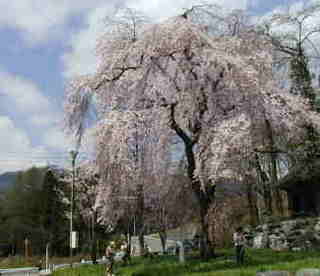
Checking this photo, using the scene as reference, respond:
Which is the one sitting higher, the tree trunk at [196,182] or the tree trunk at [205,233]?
the tree trunk at [196,182]

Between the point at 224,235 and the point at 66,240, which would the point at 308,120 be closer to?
the point at 224,235

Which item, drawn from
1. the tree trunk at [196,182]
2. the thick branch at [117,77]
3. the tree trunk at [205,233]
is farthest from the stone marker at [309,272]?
the thick branch at [117,77]

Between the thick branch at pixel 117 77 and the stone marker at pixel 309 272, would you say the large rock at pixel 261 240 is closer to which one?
the thick branch at pixel 117 77

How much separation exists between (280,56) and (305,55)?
1346 mm

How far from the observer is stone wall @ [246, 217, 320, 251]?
2209 cm

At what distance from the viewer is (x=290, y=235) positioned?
23328 millimetres

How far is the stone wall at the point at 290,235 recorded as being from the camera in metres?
22.1

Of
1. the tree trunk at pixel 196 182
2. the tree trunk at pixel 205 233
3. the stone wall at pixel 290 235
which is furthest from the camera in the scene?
the stone wall at pixel 290 235

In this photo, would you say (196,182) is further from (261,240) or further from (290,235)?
(261,240)

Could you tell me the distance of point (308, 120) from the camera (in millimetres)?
17531

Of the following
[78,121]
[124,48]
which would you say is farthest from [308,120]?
[78,121]

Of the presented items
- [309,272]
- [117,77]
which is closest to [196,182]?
[117,77]

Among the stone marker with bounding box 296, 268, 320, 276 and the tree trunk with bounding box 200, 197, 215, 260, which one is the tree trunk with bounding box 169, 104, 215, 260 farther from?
the stone marker with bounding box 296, 268, 320, 276

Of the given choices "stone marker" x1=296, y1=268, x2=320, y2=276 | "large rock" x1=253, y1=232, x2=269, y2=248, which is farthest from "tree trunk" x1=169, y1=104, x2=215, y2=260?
"large rock" x1=253, y1=232, x2=269, y2=248
